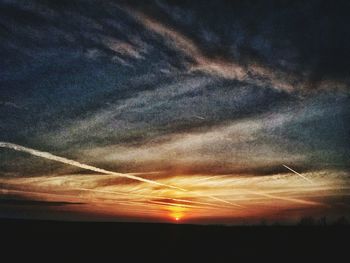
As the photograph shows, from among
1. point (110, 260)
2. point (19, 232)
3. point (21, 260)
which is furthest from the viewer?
point (19, 232)

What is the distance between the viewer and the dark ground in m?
11.7

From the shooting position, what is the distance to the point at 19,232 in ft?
42.1

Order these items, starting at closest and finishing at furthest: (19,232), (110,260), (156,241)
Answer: (110,260), (19,232), (156,241)

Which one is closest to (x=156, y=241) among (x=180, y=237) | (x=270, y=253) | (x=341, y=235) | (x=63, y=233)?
(x=180, y=237)

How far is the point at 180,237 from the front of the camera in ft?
48.6

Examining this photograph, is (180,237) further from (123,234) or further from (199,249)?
(123,234)

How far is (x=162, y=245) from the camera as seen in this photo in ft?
44.0

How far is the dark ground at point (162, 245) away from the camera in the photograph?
1173 cm

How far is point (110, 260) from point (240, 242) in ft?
19.8

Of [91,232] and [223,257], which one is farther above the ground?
[91,232]

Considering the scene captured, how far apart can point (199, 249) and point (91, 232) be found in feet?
14.3

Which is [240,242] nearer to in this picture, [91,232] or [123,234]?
[123,234]

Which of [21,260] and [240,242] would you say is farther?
[240,242]

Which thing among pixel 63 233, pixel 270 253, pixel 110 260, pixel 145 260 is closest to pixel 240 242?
pixel 270 253
